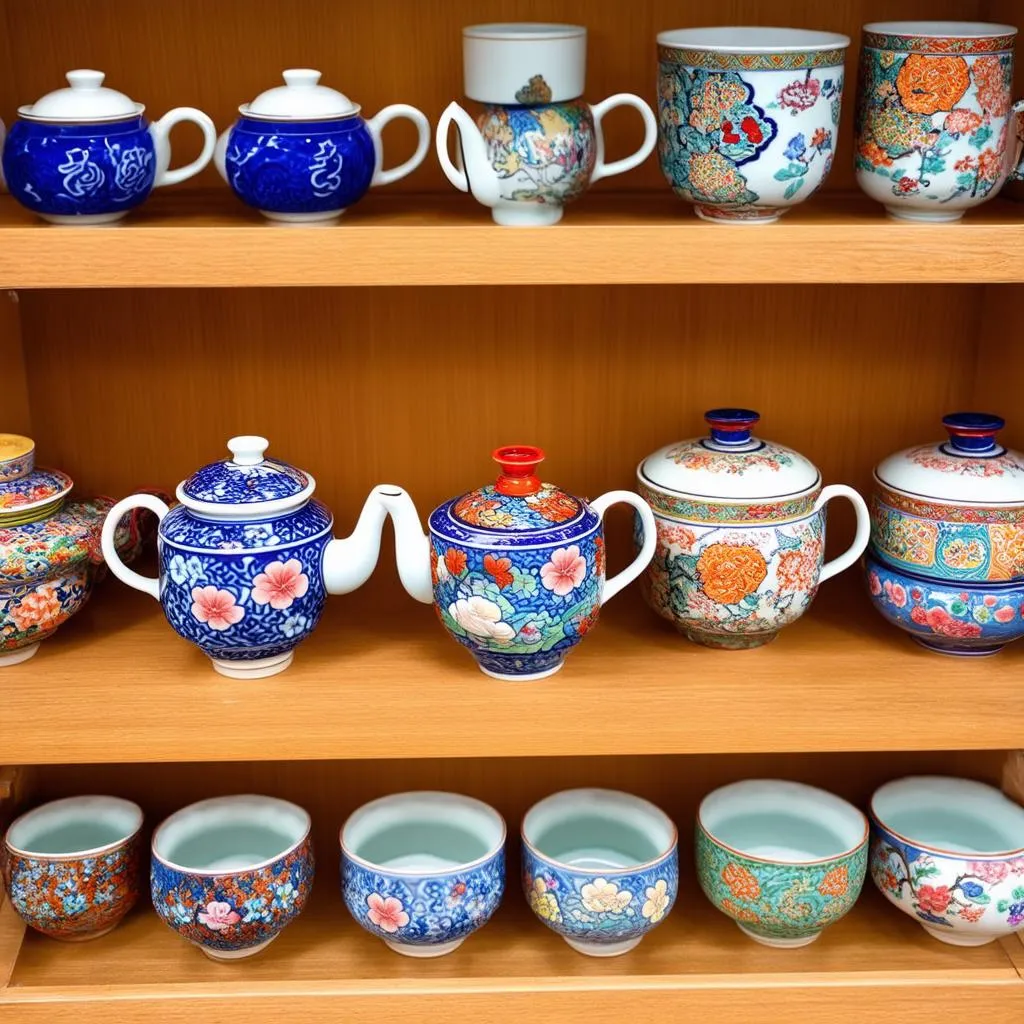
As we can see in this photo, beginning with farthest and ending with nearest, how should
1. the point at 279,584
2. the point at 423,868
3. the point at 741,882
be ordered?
the point at 423,868 < the point at 741,882 < the point at 279,584

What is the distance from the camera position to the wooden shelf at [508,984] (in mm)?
1243

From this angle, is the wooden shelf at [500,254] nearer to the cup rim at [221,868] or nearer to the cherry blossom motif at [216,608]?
the cherry blossom motif at [216,608]

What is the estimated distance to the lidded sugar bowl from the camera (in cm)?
118

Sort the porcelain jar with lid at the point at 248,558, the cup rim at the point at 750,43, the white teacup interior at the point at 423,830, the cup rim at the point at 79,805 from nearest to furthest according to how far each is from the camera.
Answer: the cup rim at the point at 750,43, the porcelain jar with lid at the point at 248,558, the cup rim at the point at 79,805, the white teacup interior at the point at 423,830

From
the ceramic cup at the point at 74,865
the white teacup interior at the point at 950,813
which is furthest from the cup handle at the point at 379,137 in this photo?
the white teacup interior at the point at 950,813

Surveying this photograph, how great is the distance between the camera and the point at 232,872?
120 cm

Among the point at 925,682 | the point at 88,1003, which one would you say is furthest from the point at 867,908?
the point at 88,1003

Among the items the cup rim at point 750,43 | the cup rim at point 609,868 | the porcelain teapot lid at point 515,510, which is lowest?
the cup rim at point 609,868

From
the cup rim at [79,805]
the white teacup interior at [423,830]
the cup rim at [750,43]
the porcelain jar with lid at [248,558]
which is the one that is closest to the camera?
the cup rim at [750,43]

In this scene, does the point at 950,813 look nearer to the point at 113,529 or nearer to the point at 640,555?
the point at 640,555

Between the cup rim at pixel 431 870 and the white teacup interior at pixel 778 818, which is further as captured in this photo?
the white teacup interior at pixel 778 818

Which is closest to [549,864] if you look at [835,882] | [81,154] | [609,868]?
[609,868]

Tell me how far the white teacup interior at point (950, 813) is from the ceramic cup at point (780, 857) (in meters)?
0.06

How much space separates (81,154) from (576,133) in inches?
15.0
